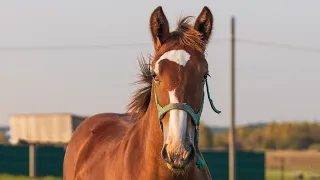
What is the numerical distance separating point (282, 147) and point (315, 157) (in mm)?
6702

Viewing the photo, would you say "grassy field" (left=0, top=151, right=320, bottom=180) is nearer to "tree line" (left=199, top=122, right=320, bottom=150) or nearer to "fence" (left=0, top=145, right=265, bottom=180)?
"tree line" (left=199, top=122, right=320, bottom=150)

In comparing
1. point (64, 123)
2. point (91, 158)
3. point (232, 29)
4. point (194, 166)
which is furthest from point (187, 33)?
point (64, 123)

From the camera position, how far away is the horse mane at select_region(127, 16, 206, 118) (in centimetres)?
543

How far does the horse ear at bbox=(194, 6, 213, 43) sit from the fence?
54.7ft

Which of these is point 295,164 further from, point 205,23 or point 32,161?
point 205,23

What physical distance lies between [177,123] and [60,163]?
18067 mm

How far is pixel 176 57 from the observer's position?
5.20m

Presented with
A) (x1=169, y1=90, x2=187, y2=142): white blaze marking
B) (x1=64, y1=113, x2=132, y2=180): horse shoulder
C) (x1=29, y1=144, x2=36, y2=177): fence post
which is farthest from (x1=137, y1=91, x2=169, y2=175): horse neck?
(x1=29, y1=144, x2=36, y2=177): fence post

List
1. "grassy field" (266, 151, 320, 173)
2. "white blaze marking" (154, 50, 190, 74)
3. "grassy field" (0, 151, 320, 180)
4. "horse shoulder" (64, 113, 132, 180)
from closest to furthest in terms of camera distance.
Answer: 1. "white blaze marking" (154, 50, 190, 74)
2. "horse shoulder" (64, 113, 132, 180)
3. "grassy field" (0, 151, 320, 180)
4. "grassy field" (266, 151, 320, 173)

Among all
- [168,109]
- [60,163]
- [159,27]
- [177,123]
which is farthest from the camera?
[60,163]

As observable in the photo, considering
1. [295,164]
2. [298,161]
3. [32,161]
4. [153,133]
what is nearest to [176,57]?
[153,133]

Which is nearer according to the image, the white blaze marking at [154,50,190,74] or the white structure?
the white blaze marking at [154,50,190,74]

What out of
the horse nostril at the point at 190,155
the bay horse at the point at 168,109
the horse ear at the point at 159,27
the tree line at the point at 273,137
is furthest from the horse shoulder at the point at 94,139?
the tree line at the point at 273,137

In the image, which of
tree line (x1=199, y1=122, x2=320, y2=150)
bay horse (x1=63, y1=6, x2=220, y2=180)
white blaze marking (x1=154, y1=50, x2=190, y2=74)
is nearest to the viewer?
bay horse (x1=63, y1=6, x2=220, y2=180)
